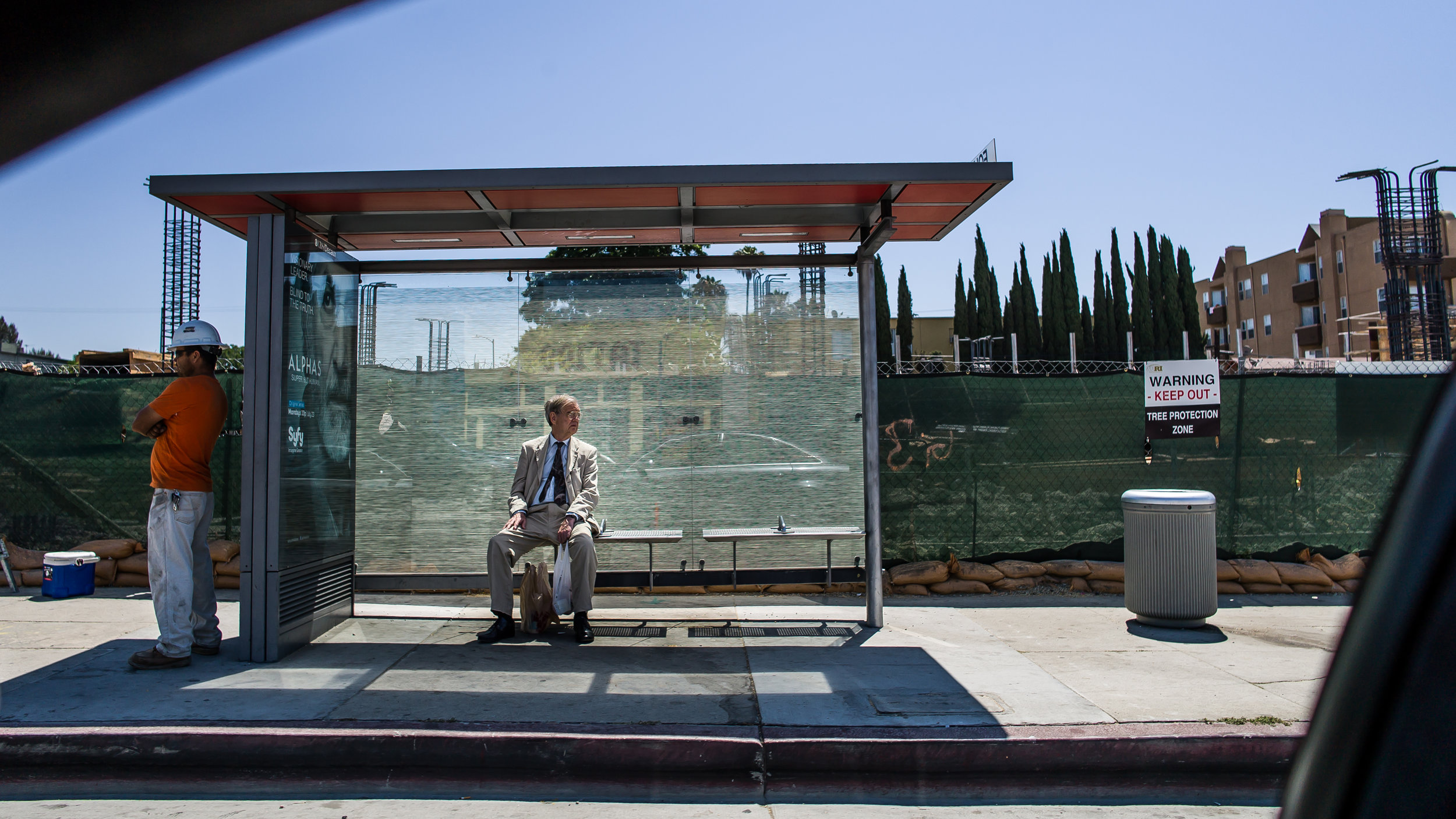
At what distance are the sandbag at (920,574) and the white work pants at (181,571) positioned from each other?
5500mm

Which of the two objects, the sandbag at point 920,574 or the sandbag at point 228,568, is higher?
the sandbag at point 228,568

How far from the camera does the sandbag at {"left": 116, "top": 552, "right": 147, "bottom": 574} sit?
8680 millimetres

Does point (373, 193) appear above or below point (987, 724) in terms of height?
above

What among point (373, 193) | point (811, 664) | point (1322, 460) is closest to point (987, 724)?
point (811, 664)

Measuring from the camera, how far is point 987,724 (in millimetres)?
4969

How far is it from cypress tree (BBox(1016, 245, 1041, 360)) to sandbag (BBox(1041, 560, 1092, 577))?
161ft

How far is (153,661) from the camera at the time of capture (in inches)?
233

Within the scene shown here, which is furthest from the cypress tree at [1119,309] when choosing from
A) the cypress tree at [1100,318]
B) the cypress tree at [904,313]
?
the cypress tree at [904,313]

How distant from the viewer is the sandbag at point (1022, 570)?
880cm

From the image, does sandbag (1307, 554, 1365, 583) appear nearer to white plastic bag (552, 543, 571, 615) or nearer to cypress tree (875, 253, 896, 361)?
white plastic bag (552, 543, 571, 615)

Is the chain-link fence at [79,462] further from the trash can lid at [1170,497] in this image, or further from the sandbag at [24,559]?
the trash can lid at [1170,497]

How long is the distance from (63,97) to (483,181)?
3.81 metres

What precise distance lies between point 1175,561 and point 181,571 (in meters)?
7.01

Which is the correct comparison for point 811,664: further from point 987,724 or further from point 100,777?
point 100,777
